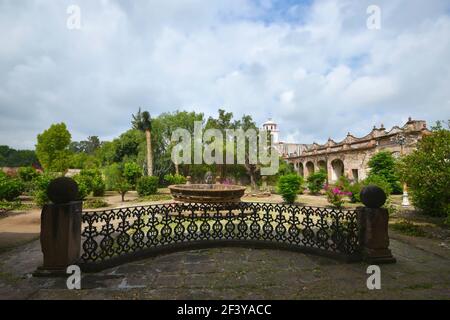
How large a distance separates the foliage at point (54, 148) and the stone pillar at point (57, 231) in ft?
98.3

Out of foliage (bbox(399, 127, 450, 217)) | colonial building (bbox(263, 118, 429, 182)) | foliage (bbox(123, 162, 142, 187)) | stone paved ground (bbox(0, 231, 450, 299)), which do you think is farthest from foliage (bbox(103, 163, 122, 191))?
colonial building (bbox(263, 118, 429, 182))

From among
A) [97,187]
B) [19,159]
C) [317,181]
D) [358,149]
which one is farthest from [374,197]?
[19,159]

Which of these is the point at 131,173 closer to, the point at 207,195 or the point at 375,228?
the point at 207,195

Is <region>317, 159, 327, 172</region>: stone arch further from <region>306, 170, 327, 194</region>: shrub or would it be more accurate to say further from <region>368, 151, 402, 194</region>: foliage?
<region>368, 151, 402, 194</region>: foliage

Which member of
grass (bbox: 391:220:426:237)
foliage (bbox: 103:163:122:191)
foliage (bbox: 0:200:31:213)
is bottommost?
grass (bbox: 391:220:426:237)

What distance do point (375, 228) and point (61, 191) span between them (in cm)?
526

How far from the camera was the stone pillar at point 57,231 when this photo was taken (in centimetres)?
367

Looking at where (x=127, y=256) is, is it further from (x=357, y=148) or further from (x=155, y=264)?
(x=357, y=148)

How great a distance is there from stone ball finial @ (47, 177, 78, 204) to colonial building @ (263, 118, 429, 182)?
15152 millimetres

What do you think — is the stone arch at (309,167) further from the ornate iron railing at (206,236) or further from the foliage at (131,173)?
the ornate iron railing at (206,236)

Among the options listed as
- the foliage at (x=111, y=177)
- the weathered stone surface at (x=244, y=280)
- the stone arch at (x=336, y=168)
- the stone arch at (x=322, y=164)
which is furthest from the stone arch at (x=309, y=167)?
the weathered stone surface at (x=244, y=280)

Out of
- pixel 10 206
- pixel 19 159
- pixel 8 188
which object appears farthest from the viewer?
pixel 19 159

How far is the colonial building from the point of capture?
17.5 metres

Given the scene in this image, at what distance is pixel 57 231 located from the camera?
367cm
